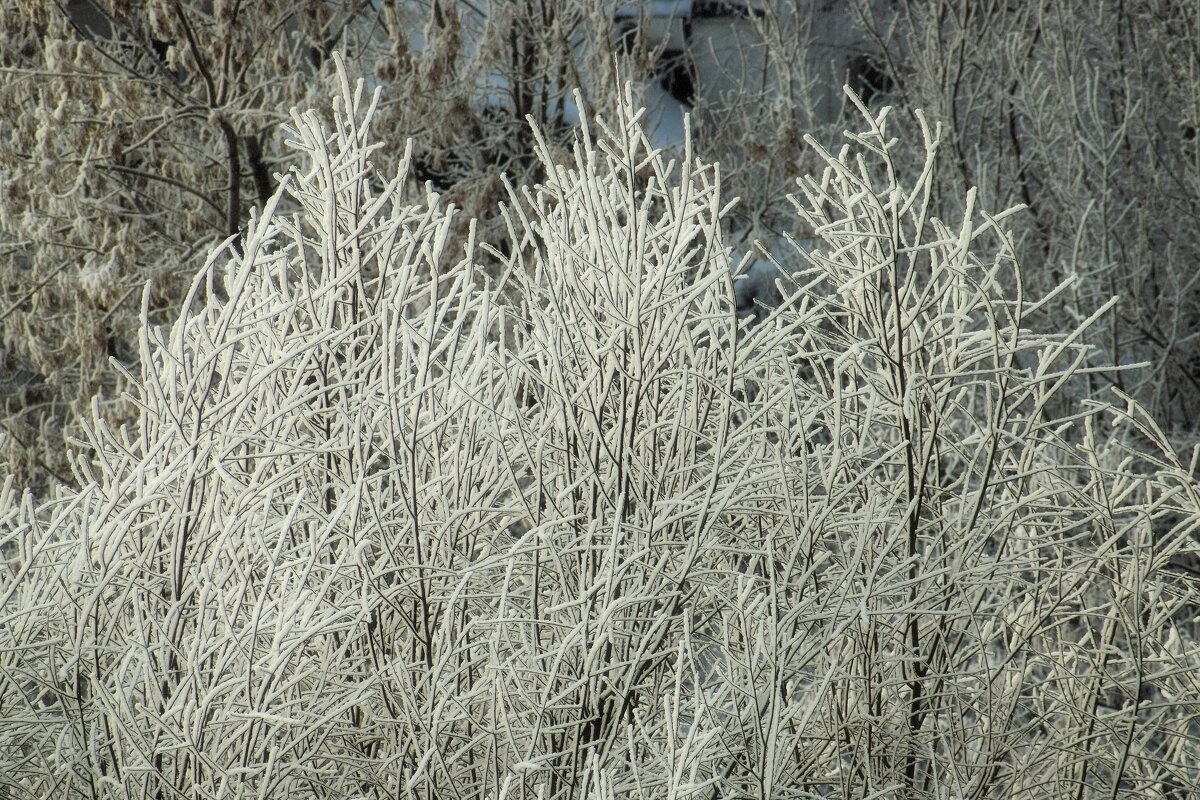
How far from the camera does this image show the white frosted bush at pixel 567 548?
293 cm

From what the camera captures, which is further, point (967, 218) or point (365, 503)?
point (365, 503)

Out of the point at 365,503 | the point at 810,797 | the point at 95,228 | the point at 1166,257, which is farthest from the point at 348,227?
the point at 1166,257

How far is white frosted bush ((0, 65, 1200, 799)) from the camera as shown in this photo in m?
2.93

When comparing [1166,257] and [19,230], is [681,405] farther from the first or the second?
[1166,257]

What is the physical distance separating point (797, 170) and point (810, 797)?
21.5ft

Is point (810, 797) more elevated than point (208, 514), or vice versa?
point (208, 514)

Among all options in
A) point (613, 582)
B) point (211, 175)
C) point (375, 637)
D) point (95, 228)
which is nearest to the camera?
point (613, 582)

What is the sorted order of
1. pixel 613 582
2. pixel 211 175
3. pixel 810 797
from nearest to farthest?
pixel 613 582 < pixel 810 797 < pixel 211 175

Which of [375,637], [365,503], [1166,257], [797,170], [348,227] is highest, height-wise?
[348,227]

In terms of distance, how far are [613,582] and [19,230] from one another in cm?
735

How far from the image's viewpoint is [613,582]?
2854 mm

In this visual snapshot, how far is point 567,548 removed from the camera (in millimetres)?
2967

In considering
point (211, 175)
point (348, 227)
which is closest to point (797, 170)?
point (211, 175)

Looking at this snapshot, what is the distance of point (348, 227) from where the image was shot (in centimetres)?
342
